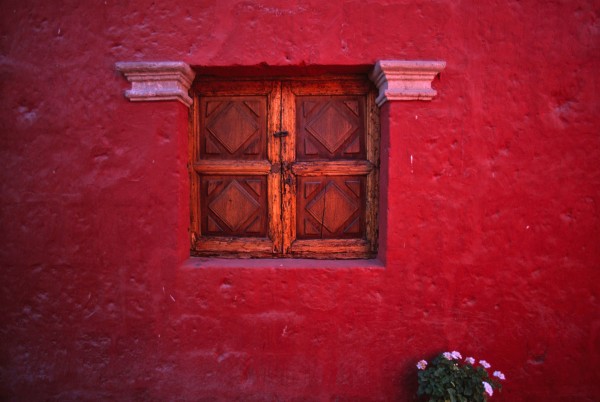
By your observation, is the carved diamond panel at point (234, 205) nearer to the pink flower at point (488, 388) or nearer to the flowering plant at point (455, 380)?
the flowering plant at point (455, 380)

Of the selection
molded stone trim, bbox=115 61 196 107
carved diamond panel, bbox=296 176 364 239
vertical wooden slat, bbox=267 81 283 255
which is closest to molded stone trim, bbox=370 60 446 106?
carved diamond panel, bbox=296 176 364 239

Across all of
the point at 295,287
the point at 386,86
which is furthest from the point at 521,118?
the point at 295,287

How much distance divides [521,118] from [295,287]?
1.80 meters

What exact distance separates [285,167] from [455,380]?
170 centimetres

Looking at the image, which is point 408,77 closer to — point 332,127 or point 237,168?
point 332,127

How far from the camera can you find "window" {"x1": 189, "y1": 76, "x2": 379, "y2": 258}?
2.31m

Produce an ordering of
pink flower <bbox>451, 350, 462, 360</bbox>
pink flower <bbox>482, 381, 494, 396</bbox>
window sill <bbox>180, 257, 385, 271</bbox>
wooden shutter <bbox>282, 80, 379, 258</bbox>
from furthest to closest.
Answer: wooden shutter <bbox>282, 80, 379, 258</bbox>, window sill <bbox>180, 257, 385, 271</bbox>, pink flower <bbox>451, 350, 462, 360</bbox>, pink flower <bbox>482, 381, 494, 396</bbox>

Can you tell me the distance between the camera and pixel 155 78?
2.07 metres

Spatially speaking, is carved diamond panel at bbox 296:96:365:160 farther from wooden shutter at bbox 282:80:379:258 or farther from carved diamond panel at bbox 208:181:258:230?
carved diamond panel at bbox 208:181:258:230

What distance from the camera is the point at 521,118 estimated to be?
208 cm

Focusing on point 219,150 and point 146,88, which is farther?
point 219,150

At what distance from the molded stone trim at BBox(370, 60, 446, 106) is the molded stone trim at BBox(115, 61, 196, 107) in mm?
1254

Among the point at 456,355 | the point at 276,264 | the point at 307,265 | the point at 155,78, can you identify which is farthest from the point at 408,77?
the point at 456,355

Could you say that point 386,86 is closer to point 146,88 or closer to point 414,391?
point 146,88
